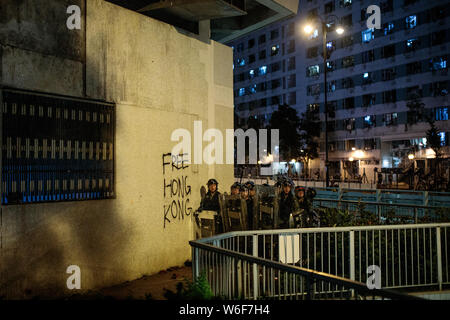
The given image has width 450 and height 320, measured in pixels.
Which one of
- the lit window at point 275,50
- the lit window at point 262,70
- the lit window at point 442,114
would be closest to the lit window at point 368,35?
the lit window at point 442,114

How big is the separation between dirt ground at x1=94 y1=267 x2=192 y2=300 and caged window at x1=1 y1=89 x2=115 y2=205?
1673 mm

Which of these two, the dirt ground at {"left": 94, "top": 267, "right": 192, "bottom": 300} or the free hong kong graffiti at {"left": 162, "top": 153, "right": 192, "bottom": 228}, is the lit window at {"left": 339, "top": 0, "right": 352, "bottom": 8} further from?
the dirt ground at {"left": 94, "top": 267, "right": 192, "bottom": 300}

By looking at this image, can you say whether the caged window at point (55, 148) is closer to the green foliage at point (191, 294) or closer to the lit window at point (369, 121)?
the green foliage at point (191, 294)

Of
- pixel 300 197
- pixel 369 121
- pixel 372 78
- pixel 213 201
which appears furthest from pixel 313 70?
pixel 213 201

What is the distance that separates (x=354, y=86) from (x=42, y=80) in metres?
47.0

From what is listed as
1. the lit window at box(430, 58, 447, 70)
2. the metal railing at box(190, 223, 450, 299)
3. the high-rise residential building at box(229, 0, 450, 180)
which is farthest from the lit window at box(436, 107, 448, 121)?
the metal railing at box(190, 223, 450, 299)

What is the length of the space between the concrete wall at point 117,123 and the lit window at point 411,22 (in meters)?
41.0

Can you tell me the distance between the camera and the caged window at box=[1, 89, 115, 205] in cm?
574

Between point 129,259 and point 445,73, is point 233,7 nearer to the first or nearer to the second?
point 129,259

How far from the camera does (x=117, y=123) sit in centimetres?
711

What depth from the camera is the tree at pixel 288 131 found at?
47.8 meters

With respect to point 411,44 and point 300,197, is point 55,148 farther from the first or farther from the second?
point 411,44

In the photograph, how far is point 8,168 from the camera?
5680 mm
